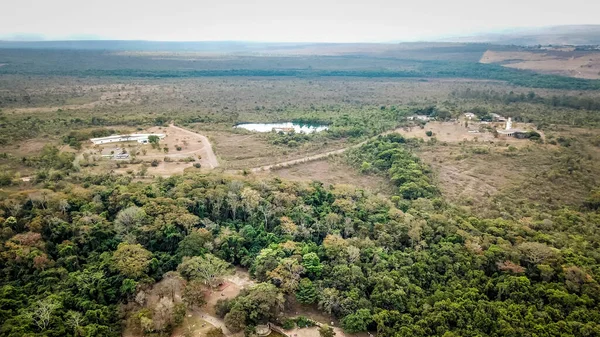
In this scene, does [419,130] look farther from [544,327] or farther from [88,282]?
[88,282]

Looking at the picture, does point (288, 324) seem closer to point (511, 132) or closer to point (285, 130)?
point (285, 130)

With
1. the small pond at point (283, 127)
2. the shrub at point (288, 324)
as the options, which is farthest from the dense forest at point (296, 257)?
the small pond at point (283, 127)

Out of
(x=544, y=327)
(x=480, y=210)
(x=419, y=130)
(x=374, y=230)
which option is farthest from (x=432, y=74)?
(x=544, y=327)

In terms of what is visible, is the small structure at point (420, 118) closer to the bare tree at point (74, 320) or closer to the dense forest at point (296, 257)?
the dense forest at point (296, 257)

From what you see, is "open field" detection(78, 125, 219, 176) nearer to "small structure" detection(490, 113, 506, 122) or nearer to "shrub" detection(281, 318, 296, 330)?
"shrub" detection(281, 318, 296, 330)

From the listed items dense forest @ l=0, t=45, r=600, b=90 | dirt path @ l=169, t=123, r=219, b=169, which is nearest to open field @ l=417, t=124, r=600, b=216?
dirt path @ l=169, t=123, r=219, b=169

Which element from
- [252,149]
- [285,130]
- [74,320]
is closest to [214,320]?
[74,320]
